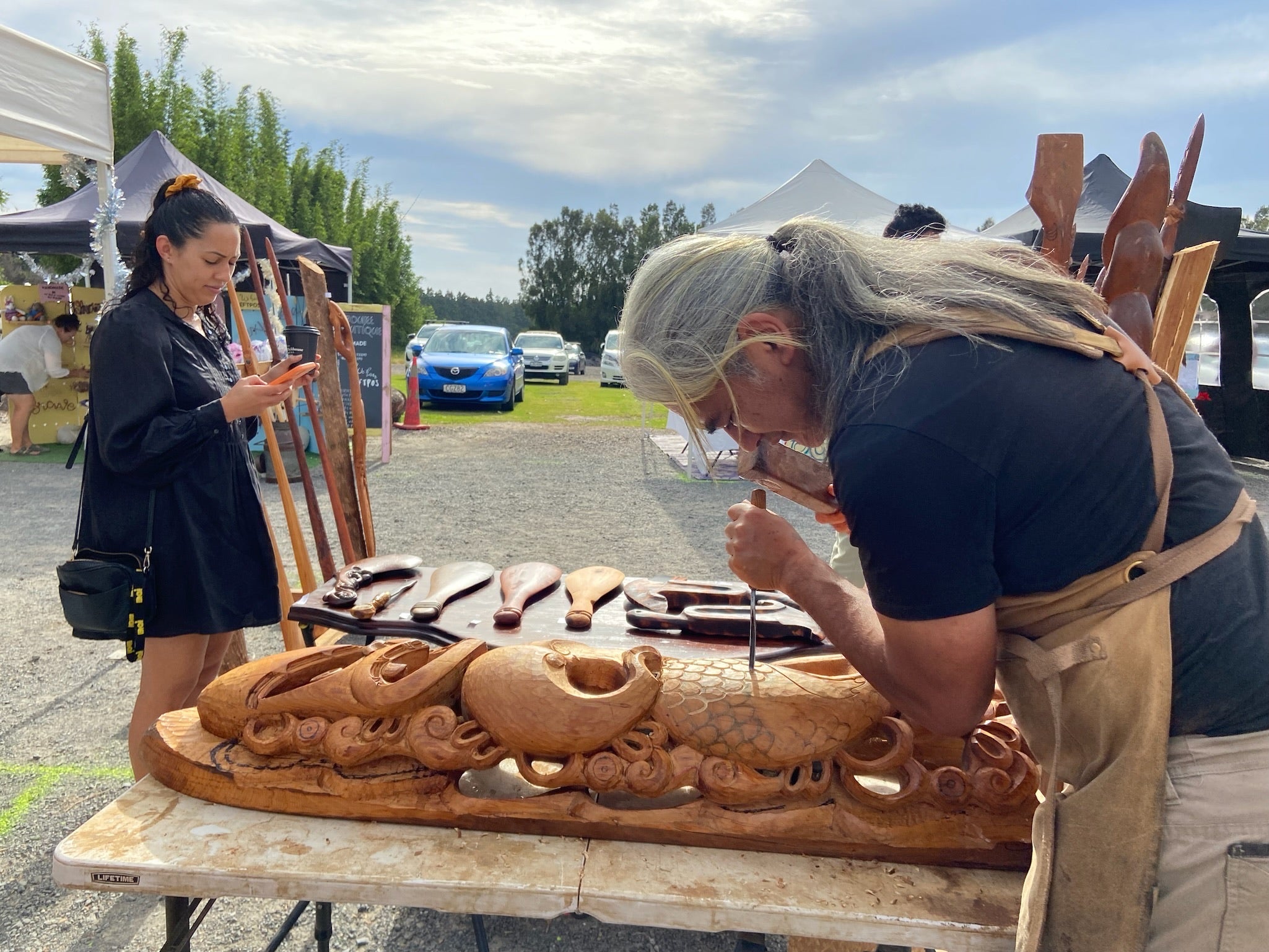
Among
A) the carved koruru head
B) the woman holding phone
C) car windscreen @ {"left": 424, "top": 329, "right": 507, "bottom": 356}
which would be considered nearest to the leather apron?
the carved koruru head

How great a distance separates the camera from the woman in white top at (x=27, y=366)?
7753mm

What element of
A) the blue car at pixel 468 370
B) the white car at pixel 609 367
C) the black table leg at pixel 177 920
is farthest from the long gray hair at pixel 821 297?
the white car at pixel 609 367

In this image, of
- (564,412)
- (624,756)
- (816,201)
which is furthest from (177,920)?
(564,412)

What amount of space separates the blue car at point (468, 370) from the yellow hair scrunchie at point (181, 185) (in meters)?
11.4

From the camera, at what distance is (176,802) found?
4.59 ft

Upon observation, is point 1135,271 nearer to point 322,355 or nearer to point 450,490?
point 322,355

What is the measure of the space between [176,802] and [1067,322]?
1545mm

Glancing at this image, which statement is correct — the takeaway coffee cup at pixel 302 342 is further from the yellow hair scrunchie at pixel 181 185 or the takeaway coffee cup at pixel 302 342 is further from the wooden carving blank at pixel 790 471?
the wooden carving blank at pixel 790 471

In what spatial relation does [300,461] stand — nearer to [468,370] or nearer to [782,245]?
[782,245]

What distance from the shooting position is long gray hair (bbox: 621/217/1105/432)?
40.2 inches

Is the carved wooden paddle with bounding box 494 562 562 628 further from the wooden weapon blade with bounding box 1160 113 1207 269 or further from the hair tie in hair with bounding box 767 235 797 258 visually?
the wooden weapon blade with bounding box 1160 113 1207 269

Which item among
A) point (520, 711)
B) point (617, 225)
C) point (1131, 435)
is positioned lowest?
point (520, 711)

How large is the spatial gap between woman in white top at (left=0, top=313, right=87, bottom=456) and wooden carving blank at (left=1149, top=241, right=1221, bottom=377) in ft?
30.1

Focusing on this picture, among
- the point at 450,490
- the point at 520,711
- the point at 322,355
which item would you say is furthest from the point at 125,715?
the point at 450,490
